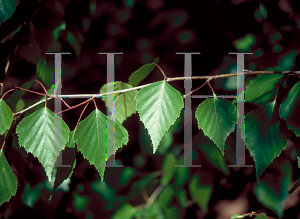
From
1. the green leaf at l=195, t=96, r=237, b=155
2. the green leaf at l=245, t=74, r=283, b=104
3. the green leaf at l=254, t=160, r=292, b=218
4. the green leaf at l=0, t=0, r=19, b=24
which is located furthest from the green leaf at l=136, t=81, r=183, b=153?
the green leaf at l=254, t=160, r=292, b=218

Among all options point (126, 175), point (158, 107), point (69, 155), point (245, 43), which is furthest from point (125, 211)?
point (245, 43)

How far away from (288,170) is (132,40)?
51cm

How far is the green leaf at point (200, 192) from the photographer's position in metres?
0.54

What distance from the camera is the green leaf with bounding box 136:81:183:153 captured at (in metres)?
0.25

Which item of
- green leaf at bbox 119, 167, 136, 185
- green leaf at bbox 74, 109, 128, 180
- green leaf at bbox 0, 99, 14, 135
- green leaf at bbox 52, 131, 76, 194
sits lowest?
green leaf at bbox 119, 167, 136, 185

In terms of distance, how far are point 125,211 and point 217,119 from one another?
0.43m

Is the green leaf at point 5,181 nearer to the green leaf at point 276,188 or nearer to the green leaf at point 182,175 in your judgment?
the green leaf at point 182,175

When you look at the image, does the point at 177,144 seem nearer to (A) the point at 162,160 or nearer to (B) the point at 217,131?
(A) the point at 162,160

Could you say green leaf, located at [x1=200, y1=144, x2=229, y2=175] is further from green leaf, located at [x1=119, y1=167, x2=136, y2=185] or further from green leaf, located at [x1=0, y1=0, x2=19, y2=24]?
green leaf, located at [x1=0, y1=0, x2=19, y2=24]

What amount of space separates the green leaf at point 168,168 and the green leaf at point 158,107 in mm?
297

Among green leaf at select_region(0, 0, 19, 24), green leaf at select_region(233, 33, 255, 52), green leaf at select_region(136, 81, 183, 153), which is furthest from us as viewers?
green leaf at select_region(233, 33, 255, 52)

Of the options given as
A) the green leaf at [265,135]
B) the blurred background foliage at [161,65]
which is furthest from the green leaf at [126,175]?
the green leaf at [265,135]

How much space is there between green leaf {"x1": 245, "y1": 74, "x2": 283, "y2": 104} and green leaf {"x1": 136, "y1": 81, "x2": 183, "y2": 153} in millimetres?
153

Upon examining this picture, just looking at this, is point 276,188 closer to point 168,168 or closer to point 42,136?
point 168,168
